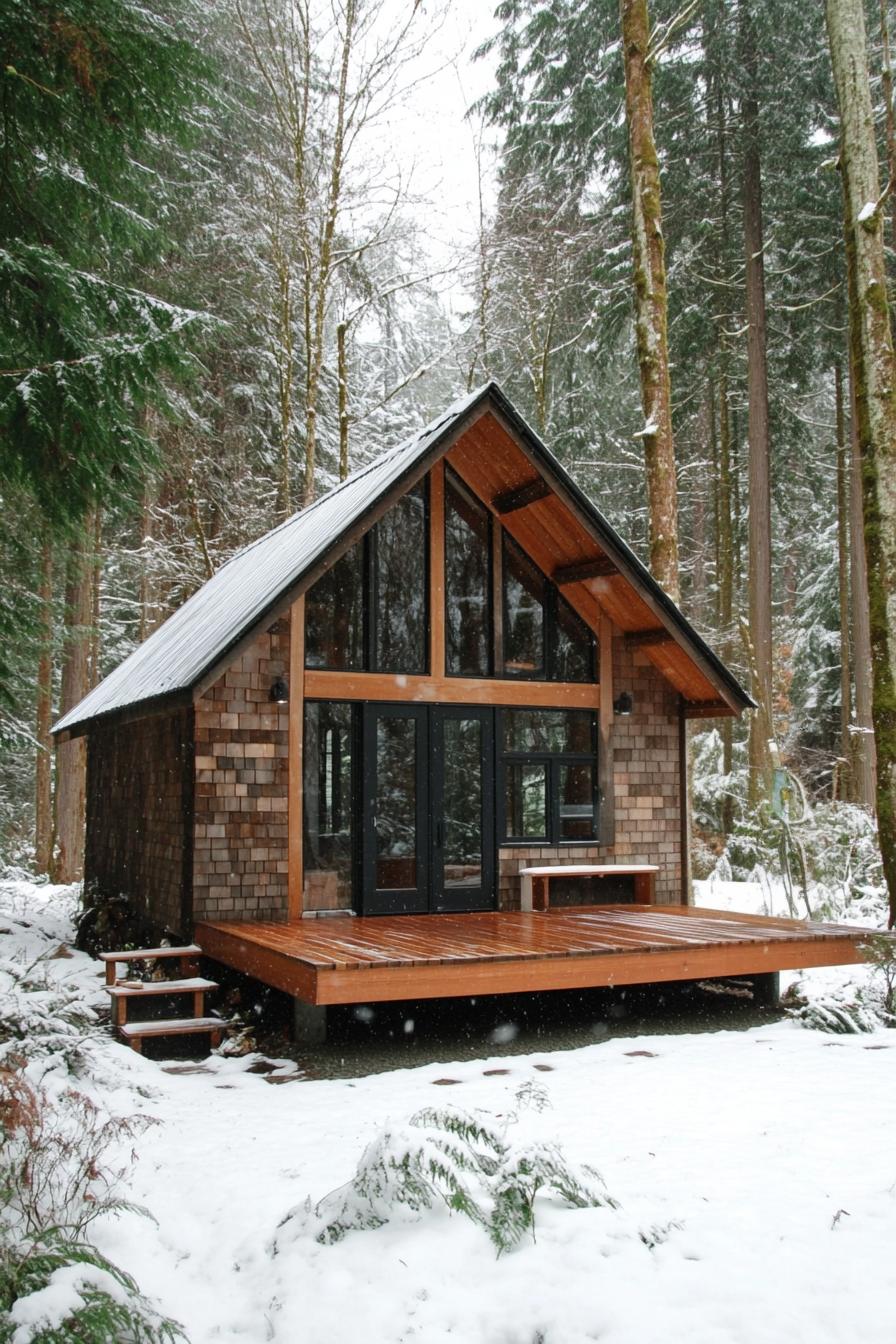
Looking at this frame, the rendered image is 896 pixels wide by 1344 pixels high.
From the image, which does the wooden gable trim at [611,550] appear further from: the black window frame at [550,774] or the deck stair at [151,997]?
the deck stair at [151,997]

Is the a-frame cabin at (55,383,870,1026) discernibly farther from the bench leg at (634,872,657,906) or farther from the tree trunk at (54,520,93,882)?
the tree trunk at (54,520,93,882)

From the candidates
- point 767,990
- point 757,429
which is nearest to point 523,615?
point 767,990

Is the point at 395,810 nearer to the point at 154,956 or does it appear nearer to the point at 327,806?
the point at 327,806

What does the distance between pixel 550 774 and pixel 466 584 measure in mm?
1865

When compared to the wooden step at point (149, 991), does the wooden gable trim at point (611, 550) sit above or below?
above

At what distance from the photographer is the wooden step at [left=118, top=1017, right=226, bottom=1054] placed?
6.84 metres

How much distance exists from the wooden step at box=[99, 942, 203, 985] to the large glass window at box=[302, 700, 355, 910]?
1.07 m

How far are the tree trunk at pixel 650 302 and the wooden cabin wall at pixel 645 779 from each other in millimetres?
1292

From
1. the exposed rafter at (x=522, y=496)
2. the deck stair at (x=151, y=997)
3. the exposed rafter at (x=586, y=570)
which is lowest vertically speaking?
the deck stair at (x=151, y=997)

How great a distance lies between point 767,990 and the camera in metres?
8.59

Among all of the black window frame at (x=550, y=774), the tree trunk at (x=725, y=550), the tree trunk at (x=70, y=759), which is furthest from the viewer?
the tree trunk at (x=725, y=550)

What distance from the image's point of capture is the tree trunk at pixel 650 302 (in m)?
11.3

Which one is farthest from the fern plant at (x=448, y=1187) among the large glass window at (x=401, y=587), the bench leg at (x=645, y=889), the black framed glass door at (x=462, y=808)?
the bench leg at (x=645, y=889)

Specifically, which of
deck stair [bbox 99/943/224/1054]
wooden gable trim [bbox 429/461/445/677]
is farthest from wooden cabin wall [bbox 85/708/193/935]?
wooden gable trim [bbox 429/461/445/677]
